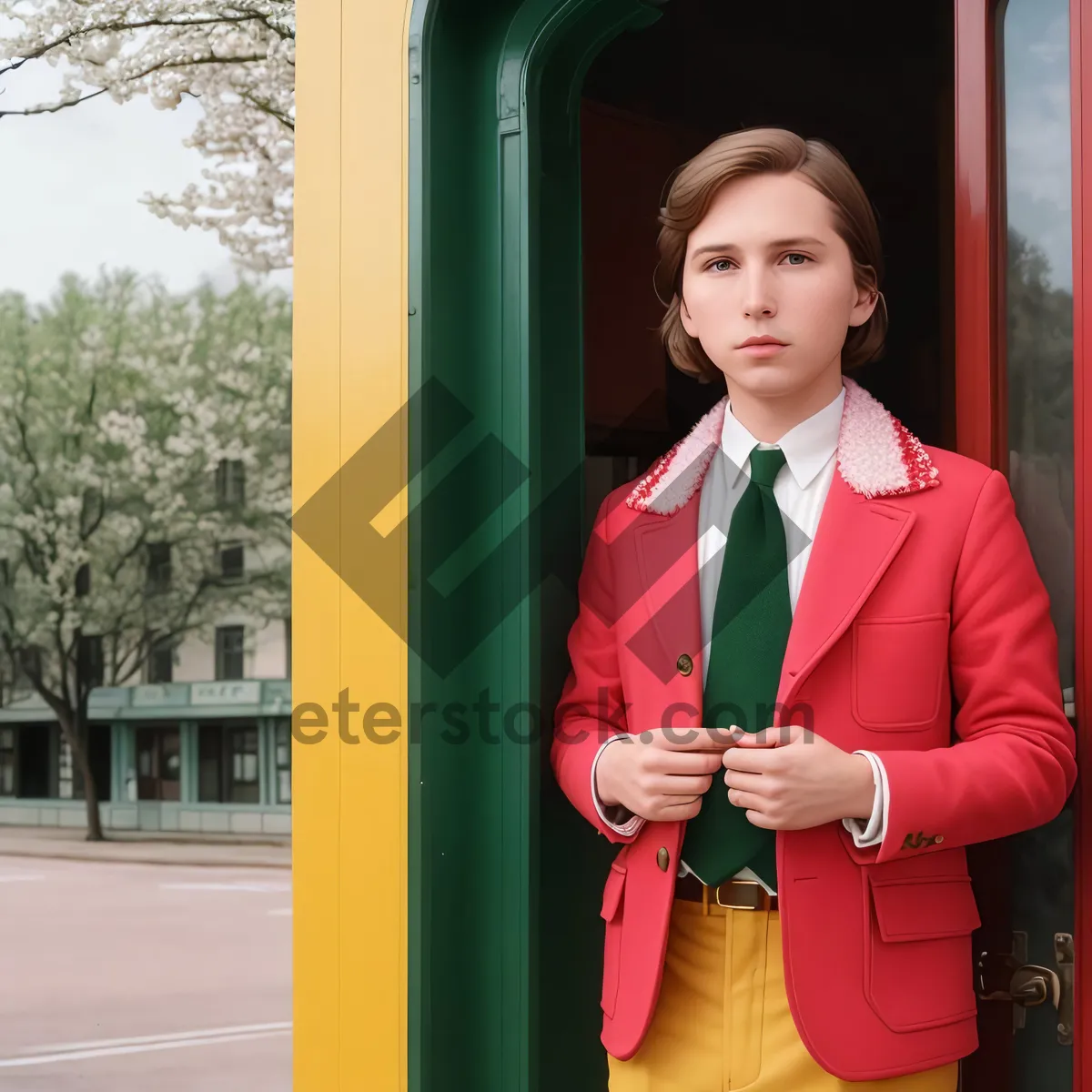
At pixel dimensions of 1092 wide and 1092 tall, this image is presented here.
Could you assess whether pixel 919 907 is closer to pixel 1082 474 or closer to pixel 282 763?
pixel 1082 474

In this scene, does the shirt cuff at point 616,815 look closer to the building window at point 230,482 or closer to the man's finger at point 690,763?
the man's finger at point 690,763

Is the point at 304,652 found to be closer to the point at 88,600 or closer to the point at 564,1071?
the point at 564,1071

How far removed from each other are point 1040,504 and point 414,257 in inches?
Answer: 42.3

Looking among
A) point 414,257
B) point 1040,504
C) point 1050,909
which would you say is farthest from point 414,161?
point 1050,909

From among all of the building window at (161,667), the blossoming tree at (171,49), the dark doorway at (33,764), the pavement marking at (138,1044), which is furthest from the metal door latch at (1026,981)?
the dark doorway at (33,764)

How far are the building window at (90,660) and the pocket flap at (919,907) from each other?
12.9m

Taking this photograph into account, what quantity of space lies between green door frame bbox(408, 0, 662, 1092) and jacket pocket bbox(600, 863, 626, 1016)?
0.80 ft

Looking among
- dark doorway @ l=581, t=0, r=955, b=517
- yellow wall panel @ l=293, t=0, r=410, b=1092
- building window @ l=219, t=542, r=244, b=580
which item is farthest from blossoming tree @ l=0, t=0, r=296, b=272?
building window @ l=219, t=542, r=244, b=580

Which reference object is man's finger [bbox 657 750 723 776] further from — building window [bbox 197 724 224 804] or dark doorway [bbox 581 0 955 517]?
building window [bbox 197 724 224 804]

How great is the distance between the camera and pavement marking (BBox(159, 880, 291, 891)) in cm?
1309

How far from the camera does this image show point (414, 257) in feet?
7.70

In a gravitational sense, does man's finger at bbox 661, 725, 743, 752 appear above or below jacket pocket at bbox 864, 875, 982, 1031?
above

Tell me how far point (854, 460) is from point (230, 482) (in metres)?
12.4

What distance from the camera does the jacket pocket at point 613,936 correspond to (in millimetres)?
2037
